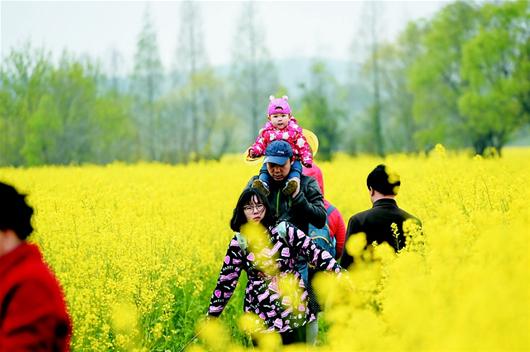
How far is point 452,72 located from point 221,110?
23738 mm

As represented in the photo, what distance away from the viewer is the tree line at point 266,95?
30469mm

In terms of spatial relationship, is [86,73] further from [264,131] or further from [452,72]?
[264,131]

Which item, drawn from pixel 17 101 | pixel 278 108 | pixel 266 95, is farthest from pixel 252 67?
pixel 278 108

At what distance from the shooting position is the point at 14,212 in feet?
9.82

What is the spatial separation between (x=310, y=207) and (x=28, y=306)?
2565 millimetres

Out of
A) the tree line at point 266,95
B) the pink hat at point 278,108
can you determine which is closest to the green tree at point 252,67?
the tree line at point 266,95

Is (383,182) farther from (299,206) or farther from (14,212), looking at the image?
(14,212)

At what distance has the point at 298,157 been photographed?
6160 mm

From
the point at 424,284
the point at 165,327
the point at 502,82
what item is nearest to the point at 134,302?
the point at 165,327

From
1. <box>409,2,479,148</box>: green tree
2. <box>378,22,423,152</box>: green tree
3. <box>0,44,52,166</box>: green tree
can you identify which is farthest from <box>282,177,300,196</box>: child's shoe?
<box>378,22,423,152</box>: green tree

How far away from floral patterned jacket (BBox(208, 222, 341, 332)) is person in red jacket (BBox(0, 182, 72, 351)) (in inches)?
67.1

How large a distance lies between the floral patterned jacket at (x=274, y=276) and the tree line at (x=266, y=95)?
16199 millimetres

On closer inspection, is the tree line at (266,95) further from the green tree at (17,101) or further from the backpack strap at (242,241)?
the backpack strap at (242,241)

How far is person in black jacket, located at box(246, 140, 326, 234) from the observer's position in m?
5.08
